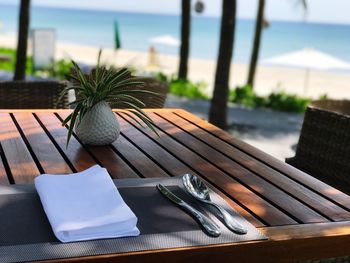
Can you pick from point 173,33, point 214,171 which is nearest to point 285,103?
point 214,171

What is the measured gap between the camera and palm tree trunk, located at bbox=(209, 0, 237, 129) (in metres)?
5.31

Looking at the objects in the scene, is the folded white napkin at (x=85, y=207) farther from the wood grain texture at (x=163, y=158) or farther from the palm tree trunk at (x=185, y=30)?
the palm tree trunk at (x=185, y=30)

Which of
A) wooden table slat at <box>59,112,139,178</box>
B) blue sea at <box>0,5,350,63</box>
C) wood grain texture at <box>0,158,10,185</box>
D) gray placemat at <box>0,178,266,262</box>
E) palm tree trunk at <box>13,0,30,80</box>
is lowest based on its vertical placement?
gray placemat at <box>0,178,266,262</box>

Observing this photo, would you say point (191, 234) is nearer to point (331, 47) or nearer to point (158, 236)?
point (158, 236)

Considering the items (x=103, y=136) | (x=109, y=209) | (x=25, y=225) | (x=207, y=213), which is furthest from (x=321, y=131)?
(x=25, y=225)

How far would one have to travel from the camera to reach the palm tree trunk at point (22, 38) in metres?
6.21

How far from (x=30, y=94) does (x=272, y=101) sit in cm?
588

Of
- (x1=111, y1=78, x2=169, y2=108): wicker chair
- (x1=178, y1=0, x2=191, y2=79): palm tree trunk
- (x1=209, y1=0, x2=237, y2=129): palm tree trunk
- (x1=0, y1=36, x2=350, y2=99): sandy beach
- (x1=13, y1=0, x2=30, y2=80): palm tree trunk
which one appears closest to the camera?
(x1=111, y1=78, x2=169, y2=108): wicker chair

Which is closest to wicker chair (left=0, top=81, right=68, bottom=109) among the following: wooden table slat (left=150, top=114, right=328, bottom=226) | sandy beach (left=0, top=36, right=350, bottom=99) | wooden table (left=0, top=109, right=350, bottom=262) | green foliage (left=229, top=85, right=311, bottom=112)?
wooden table (left=0, top=109, right=350, bottom=262)

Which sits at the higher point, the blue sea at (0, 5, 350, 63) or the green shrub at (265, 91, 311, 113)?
the blue sea at (0, 5, 350, 63)

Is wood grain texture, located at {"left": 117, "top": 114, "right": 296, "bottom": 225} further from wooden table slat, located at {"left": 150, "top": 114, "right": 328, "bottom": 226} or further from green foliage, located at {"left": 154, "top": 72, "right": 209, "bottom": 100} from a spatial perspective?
green foliage, located at {"left": 154, "top": 72, "right": 209, "bottom": 100}

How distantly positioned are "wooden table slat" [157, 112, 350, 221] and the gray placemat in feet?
0.90

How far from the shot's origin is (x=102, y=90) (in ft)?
6.46

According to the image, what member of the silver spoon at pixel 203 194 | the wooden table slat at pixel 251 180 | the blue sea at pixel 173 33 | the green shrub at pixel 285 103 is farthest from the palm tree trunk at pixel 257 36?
the blue sea at pixel 173 33
